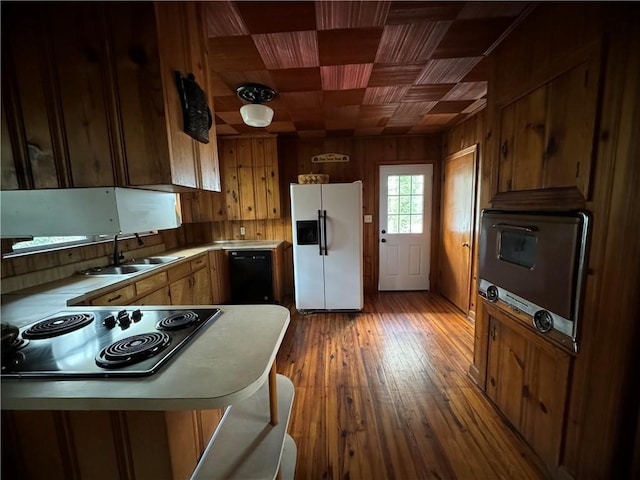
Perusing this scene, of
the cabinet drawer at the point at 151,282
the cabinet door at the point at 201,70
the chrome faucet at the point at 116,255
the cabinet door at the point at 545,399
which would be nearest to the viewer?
the cabinet door at the point at 201,70

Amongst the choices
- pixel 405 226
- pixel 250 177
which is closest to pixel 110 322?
pixel 250 177

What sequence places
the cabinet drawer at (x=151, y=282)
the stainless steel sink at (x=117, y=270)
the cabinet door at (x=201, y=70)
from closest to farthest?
the cabinet door at (x=201, y=70) < the cabinet drawer at (x=151, y=282) < the stainless steel sink at (x=117, y=270)

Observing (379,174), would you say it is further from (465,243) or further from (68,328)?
(68,328)

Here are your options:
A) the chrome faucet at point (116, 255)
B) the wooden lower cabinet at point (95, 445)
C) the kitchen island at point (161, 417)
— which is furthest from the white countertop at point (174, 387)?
the chrome faucet at point (116, 255)

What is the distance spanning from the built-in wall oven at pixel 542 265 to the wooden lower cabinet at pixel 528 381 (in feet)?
0.39

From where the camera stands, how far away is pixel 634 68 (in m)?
0.94

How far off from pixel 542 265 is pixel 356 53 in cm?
167

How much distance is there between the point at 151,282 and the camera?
7.45 ft

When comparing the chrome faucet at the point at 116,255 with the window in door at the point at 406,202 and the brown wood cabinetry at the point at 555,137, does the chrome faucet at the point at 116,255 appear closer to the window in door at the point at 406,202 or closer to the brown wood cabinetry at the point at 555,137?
the brown wood cabinetry at the point at 555,137

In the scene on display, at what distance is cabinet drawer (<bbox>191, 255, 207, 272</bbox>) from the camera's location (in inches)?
118

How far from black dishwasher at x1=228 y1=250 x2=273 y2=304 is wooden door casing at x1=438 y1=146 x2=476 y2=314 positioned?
2463 millimetres

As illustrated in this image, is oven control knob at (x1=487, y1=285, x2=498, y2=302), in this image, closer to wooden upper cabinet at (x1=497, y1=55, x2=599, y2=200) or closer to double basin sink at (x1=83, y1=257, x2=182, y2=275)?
wooden upper cabinet at (x1=497, y1=55, x2=599, y2=200)

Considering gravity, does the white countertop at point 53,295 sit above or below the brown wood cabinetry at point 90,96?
below

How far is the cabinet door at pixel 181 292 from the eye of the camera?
2.60m
